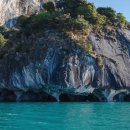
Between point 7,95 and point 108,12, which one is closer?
point 7,95

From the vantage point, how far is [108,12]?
221ft

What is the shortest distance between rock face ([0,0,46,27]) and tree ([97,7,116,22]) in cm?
1611

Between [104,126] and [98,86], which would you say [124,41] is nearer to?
[98,86]

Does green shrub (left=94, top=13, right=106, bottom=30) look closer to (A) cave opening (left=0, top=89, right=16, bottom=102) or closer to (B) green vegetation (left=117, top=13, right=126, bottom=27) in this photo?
(B) green vegetation (left=117, top=13, right=126, bottom=27)

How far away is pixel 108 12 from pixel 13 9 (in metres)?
18.9

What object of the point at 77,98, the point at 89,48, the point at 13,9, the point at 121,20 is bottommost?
the point at 77,98

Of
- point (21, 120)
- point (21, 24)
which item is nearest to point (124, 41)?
point (21, 24)

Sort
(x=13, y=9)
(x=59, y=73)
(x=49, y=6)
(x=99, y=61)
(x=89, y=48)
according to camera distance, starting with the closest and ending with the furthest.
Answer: (x=59, y=73), (x=99, y=61), (x=89, y=48), (x=49, y=6), (x=13, y=9)

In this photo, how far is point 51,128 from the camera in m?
22.0

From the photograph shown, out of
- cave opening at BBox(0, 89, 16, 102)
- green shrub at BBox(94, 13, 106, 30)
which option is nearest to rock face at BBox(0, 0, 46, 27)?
green shrub at BBox(94, 13, 106, 30)

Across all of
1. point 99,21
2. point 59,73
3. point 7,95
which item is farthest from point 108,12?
point 7,95

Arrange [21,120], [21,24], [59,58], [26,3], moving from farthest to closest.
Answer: [26,3] < [21,24] < [59,58] < [21,120]

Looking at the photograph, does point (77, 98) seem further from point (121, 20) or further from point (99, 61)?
point (121, 20)

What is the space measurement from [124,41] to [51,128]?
42105 millimetres
